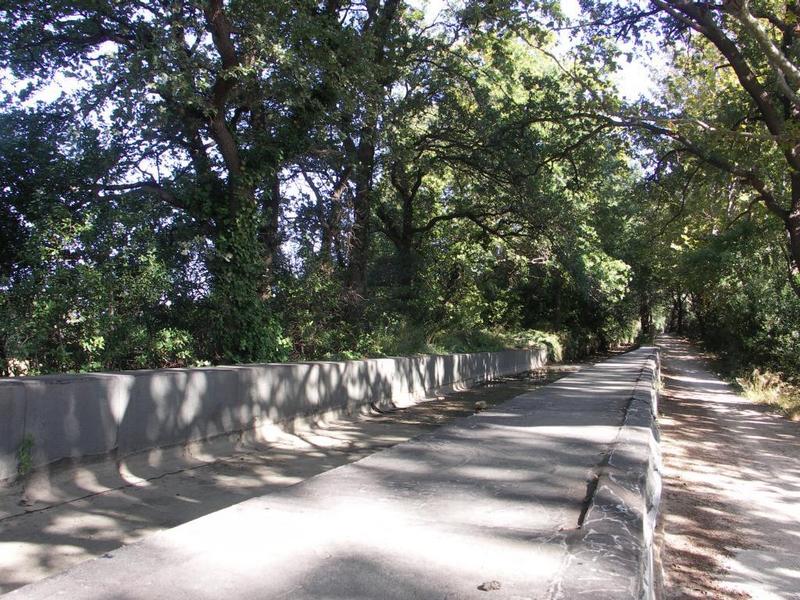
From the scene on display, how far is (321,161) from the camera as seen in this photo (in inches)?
539

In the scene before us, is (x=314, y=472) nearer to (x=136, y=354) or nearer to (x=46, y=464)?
(x=46, y=464)

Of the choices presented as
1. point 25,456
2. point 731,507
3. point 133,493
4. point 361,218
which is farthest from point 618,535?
point 361,218

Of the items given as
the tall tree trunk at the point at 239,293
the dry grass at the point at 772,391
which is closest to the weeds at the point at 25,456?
the tall tree trunk at the point at 239,293

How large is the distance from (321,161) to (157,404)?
852 cm

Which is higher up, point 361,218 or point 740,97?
point 740,97

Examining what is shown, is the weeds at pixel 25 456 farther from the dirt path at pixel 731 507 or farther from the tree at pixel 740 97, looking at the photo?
the tree at pixel 740 97

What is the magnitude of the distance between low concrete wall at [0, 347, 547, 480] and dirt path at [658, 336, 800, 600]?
4.98 m

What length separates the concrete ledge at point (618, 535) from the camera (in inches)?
102

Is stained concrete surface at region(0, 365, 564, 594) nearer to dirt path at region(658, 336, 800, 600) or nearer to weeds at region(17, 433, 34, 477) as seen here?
Result: weeds at region(17, 433, 34, 477)

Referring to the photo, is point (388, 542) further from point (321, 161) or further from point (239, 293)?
point (321, 161)

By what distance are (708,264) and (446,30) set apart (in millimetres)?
11728

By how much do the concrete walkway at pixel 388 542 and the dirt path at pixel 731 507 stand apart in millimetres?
1415

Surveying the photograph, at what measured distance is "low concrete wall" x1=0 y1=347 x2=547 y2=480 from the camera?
16.5 ft

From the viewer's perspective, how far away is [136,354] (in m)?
9.15
